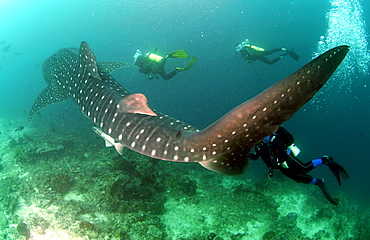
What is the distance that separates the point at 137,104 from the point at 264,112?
2105mm

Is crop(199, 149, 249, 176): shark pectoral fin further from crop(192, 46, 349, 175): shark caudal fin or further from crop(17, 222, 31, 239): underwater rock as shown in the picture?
crop(17, 222, 31, 239): underwater rock

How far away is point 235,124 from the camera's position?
2359mm

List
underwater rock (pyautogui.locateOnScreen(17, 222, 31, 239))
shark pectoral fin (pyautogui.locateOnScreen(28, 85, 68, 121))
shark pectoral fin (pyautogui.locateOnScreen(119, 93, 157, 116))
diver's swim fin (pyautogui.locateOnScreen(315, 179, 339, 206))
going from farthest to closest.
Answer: shark pectoral fin (pyautogui.locateOnScreen(28, 85, 68, 121))
diver's swim fin (pyautogui.locateOnScreen(315, 179, 339, 206))
underwater rock (pyautogui.locateOnScreen(17, 222, 31, 239))
shark pectoral fin (pyautogui.locateOnScreen(119, 93, 157, 116))

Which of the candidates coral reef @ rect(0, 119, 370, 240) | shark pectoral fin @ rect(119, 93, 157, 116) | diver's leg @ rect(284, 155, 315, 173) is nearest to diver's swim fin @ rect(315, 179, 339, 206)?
diver's leg @ rect(284, 155, 315, 173)

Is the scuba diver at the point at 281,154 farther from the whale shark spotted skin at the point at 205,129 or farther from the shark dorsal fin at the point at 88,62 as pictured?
the shark dorsal fin at the point at 88,62

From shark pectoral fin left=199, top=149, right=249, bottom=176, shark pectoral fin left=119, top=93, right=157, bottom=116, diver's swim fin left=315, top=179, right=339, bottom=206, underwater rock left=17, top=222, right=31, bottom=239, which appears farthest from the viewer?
diver's swim fin left=315, top=179, right=339, bottom=206

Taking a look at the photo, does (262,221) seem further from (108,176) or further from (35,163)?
(35,163)

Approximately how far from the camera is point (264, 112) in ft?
7.51

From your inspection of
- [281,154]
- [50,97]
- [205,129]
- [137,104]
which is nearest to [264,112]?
[205,129]

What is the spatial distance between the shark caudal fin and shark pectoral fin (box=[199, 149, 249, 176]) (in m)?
0.02

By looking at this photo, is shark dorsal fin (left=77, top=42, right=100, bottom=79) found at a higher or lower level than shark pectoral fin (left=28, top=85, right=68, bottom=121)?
higher

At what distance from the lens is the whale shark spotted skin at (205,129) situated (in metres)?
2.12

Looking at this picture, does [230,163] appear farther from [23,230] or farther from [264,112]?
[23,230]

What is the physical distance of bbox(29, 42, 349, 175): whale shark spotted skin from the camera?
6.95ft
